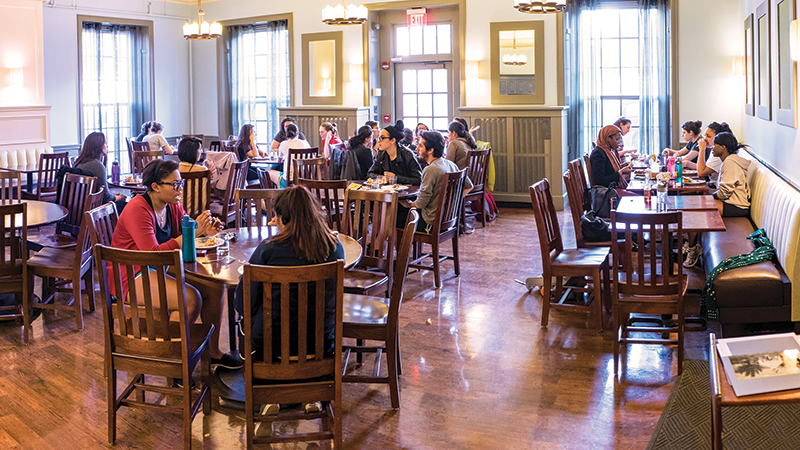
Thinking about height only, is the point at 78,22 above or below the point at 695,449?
above

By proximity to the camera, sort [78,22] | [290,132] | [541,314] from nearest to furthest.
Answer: [541,314] < [290,132] < [78,22]

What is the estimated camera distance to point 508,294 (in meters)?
5.84

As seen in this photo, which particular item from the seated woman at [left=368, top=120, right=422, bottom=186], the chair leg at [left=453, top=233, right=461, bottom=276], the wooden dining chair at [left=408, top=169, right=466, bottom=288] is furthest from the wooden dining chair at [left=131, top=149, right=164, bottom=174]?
the chair leg at [left=453, top=233, right=461, bottom=276]

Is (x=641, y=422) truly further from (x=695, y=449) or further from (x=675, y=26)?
(x=675, y=26)

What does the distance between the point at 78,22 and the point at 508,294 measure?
8.83m

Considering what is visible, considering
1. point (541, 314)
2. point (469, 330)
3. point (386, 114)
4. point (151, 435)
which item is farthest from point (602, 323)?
point (386, 114)

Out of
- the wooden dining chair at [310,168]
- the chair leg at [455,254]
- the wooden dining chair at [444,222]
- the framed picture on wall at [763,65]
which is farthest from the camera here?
the wooden dining chair at [310,168]

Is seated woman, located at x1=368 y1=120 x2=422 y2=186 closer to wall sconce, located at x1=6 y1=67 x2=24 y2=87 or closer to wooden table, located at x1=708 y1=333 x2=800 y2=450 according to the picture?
wooden table, located at x1=708 y1=333 x2=800 y2=450

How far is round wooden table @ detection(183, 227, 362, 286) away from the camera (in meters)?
3.52

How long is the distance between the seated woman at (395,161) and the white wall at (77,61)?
6.47 meters

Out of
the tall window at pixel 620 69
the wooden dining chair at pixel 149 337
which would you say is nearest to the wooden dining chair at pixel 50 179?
the wooden dining chair at pixel 149 337

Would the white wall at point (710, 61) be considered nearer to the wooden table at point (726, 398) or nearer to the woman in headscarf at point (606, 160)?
the woman in headscarf at point (606, 160)

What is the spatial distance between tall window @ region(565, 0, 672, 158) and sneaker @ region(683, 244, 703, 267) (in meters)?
4.38

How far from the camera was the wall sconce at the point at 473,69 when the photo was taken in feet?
34.2
